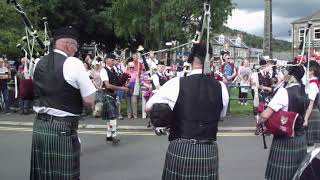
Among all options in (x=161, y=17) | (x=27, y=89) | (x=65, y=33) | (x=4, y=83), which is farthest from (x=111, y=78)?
(x=161, y=17)

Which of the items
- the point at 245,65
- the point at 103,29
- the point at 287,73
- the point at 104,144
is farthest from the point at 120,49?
the point at 287,73

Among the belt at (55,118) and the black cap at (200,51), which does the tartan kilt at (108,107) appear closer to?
the belt at (55,118)

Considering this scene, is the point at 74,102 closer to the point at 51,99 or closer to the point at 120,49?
the point at 51,99

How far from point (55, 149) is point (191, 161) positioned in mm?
1409

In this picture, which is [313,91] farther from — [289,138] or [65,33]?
[65,33]

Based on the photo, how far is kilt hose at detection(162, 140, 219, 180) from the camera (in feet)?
14.6

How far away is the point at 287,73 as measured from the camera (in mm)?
6102

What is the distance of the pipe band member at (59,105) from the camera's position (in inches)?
192

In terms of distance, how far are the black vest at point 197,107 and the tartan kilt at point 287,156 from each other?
1.62m

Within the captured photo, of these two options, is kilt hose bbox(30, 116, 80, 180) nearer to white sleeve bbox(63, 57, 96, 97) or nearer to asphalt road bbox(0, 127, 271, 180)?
white sleeve bbox(63, 57, 96, 97)

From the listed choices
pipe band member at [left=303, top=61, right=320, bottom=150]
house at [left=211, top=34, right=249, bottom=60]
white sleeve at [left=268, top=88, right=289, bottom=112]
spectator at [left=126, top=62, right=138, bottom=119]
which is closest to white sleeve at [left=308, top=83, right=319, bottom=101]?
pipe band member at [left=303, top=61, right=320, bottom=150]

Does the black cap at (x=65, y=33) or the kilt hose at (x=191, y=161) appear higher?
the black cap at (x=65, y=33)

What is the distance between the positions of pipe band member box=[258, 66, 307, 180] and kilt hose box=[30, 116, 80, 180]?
2084 millimetres

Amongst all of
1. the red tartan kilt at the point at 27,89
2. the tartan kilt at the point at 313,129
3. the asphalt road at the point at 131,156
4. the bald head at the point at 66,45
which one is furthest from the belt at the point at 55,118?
the tartan kilt at the point at 313,129
